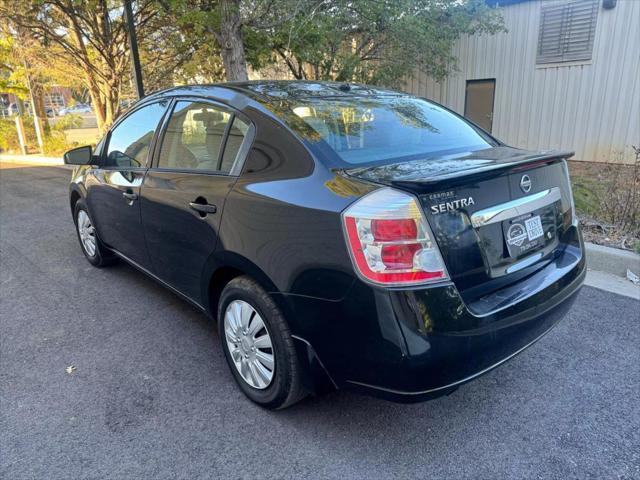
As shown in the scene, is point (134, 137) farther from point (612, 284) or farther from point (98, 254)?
point (612, 284)

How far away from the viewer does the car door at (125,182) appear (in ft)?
11.1

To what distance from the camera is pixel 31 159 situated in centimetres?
1573

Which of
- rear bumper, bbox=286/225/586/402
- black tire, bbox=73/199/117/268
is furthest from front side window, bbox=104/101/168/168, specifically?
rear bumper, bbox=286/225/586/402

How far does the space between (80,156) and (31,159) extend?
45.7 ft

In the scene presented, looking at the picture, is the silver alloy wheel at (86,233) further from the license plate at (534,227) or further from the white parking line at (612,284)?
the white parking line at (612,284)

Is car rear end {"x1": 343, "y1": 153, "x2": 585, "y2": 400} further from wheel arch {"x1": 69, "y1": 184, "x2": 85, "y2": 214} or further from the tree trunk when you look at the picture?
the tree trunk

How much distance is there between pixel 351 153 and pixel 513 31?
10.2 metres

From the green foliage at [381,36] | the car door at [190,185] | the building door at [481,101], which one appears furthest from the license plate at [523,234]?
the building door at [481,101]

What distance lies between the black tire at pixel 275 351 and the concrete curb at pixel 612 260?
3313 millimetres

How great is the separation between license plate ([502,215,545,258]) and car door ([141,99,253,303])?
1.38m

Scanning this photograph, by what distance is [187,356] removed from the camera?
3.06 m

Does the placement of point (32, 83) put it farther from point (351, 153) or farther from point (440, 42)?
point (351, 153)

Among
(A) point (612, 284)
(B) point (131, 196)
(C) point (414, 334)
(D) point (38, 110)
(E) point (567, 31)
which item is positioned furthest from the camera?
(D) point (38, 110)

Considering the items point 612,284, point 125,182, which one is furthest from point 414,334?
point 612,284
